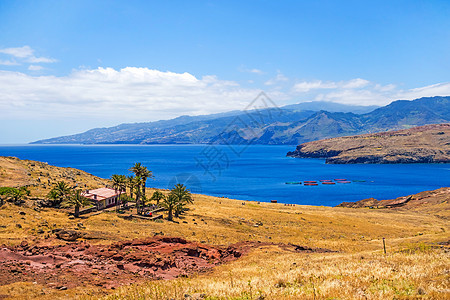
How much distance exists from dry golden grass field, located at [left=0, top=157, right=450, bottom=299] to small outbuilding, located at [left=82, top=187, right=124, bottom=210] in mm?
4574

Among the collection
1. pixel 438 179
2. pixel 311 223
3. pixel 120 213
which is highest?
pixel 120 213

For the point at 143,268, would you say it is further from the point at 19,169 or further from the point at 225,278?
the point at 19,169

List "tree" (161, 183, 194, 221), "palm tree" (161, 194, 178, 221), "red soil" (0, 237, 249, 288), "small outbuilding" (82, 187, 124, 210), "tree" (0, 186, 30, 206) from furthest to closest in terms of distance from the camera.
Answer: "small outbuilding" (82, 187, 124, 210) → "tree" (161, 183, 194, 221) → "palm tree" (161, 194, 178, 221) → "tree" (0, 186, 30, 206) → "red soil" (0, 237, 249, 288)

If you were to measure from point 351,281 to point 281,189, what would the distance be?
394 ft

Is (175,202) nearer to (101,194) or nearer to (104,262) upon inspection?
(101,194)

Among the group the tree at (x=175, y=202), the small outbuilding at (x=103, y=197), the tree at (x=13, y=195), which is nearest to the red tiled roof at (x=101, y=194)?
the small outbuilding at (x=103, y=197)

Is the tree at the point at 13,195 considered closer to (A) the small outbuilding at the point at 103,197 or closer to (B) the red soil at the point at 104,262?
(A) the small outbuilding at the point at 103,197

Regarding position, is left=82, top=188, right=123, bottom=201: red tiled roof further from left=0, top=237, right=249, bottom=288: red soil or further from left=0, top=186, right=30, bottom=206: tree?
left=0, top=237, right=249, bottom=288: red soil

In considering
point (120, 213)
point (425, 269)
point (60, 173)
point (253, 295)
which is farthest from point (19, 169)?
point (425, 269)

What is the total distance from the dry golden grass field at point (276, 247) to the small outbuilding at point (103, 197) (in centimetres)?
457

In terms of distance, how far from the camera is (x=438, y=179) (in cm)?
15875

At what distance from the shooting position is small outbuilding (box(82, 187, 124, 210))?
49.8 m

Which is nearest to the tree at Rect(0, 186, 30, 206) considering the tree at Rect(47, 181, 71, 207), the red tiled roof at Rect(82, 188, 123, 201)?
the tree at Rect(47, 181, 71, 207)

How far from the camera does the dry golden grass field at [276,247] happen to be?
1447 cm
